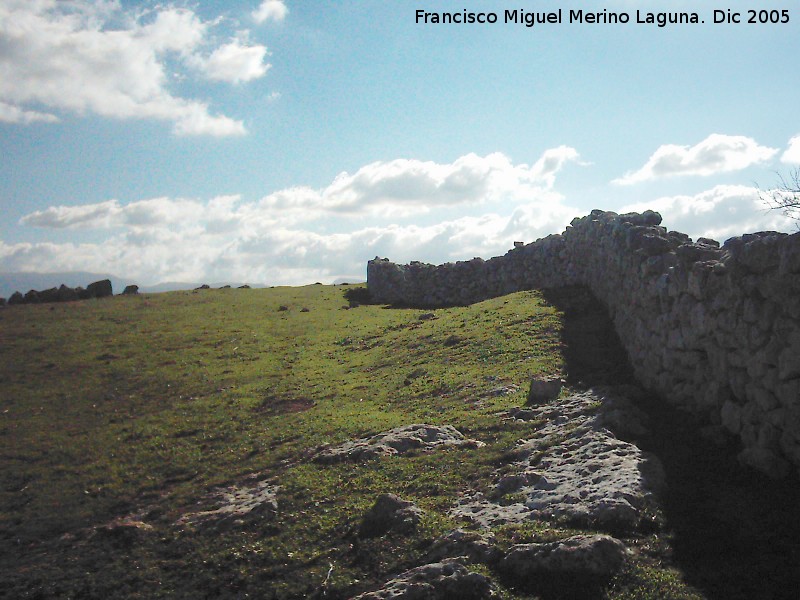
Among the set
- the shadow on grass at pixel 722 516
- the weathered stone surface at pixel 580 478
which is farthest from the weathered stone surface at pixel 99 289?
the shadow on grass at pixel 722 516

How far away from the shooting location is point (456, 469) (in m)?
13.9

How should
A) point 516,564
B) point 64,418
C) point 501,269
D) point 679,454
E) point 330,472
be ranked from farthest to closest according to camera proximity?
point 501,269 < point 64,418 < point 330,472 < point 679,454 < point 516,564

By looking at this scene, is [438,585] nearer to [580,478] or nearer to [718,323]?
[580,478]

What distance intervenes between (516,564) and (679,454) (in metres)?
4.57

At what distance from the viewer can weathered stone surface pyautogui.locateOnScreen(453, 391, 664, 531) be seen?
10.7 meters

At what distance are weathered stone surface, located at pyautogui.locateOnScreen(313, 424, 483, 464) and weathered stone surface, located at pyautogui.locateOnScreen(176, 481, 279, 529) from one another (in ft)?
5.44

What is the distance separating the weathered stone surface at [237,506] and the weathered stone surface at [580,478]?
436 centimetres

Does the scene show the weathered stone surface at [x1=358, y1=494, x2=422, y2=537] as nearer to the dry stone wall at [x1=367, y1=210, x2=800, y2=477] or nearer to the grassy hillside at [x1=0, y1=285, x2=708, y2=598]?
the grassy hillside at [x1=0, y1=285, x2=708, y2=598]

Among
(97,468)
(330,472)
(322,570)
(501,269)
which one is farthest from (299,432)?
(501,269)

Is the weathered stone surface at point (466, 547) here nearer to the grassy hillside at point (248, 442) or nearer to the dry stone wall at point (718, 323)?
the grassy hillside at point (248, 442)

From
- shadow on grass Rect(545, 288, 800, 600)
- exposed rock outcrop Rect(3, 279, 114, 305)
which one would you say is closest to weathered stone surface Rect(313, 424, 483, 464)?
shadow on grass Rect(545, 288, 800, 600)

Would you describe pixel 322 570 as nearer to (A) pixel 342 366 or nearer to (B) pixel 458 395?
(B) pixel 458 395

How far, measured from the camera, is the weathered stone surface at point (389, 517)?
11.6 meters

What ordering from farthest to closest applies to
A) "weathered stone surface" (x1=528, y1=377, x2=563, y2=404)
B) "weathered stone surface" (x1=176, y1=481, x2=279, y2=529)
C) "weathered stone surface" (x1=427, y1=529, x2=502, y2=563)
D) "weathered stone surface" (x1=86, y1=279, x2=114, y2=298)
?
1. "weathered stone surface" (x1=86, y1=279, x2=114, y2=298)
2. "weathered stone surface" (x1=528, y1=377, x2=563, y2=404)
3. "weathered stone surface" (x1=176, y1=481, x2=279, y2=529)
4. "weathered stone surface" (x1=427, y1=529, x2=502, y2=563)
